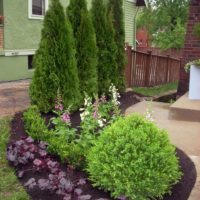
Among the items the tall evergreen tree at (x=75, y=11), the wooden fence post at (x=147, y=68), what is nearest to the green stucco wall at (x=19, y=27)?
the wooden fence post at (x=147, y=68)

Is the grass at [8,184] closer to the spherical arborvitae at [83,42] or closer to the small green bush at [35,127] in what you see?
the small green bush at [35,127]

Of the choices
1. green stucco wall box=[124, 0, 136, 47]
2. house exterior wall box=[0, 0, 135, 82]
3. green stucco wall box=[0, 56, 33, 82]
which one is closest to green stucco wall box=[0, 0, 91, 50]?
house exterior wall box=[0, 0, 135, 82]

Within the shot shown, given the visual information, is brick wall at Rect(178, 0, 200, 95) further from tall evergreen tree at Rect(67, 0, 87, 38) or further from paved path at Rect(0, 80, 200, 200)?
tall evergreen tree at Rect(67, 0, 87, 38)

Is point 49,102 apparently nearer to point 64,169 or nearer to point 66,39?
point 66,39

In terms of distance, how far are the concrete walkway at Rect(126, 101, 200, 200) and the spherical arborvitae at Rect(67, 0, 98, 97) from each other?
0.88 meters

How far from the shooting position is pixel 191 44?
7.59 m

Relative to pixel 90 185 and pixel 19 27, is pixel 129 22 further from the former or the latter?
pixel 90 185

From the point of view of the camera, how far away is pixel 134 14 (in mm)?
17891

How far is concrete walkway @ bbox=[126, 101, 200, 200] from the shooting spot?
→ 3.85 metres

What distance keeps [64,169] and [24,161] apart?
38cm

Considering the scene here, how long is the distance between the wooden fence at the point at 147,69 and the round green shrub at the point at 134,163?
6422 millimetres

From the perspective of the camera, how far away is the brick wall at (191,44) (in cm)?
744

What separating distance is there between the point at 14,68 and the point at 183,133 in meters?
6.84

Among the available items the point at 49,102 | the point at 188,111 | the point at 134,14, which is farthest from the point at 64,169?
the point at 134,14
